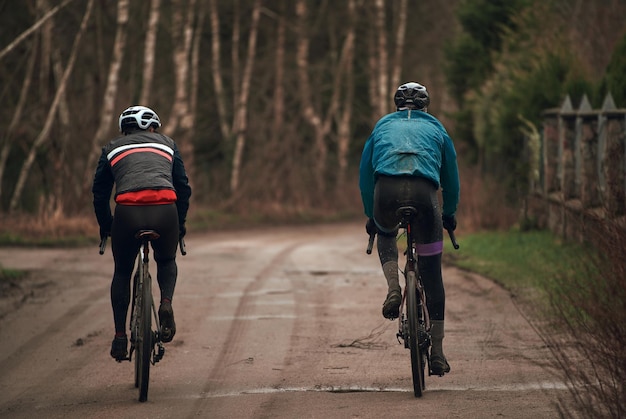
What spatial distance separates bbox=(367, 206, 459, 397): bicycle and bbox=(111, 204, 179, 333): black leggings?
1509mm

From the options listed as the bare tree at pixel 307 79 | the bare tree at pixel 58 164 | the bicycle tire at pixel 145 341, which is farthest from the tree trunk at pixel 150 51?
the bicycle tire at pixel 145 341

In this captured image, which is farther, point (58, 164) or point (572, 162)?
point (58, 164)

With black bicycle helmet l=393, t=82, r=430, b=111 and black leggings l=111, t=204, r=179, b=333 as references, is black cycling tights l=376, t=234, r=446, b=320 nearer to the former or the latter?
black bicycle helmet l=393, t=82, r=430, b=111

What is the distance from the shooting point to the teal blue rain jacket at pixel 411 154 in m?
7.85

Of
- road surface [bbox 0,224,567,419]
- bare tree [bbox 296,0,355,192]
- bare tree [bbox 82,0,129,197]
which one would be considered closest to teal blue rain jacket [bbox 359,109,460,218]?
road surface [bbox 0,224,567,419]

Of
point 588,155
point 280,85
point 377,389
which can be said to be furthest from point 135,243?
point 280,85

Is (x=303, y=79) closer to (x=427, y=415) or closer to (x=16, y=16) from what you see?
(x=16, y=16)

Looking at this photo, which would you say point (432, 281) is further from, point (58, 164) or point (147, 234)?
point (58, 164)

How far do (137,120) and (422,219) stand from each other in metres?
2.01

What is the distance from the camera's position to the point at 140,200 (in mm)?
8047

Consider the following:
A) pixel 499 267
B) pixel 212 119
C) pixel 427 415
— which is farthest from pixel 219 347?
pixel 212 119

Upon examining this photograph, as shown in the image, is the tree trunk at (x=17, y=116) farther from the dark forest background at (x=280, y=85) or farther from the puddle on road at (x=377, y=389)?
the puddle on road at (x=377, y=389)

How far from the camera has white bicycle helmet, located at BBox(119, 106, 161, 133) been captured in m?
8.38

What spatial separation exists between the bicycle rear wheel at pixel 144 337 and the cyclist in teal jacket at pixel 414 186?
1.48 m
